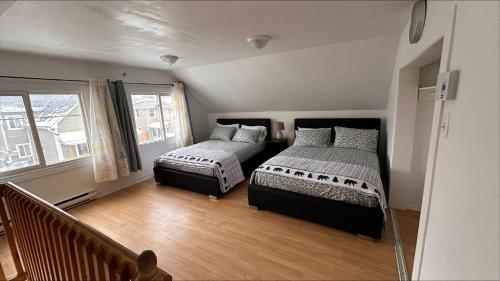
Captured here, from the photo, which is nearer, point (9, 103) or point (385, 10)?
point (385, 10)

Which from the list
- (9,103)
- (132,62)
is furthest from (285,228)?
(9,103)

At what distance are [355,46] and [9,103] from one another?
14.5 feet

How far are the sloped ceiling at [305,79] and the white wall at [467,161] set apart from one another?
1.69 m

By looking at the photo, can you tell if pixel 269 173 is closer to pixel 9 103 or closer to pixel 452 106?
pixel 452 106

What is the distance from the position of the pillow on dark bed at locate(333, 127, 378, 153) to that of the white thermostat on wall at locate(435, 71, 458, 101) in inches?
99.3

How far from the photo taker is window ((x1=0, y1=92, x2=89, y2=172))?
257cm

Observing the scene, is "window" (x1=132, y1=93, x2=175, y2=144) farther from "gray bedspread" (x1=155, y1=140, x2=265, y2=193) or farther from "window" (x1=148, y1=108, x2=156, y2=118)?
"gray bedspread" (x1=155, y1=140, x2=265, y2=193)

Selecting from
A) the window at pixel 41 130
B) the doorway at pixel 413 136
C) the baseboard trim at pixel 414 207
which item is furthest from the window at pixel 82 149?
the baseboard trim at pixel 414 207

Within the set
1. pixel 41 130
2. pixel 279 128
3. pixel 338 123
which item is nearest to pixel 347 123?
pixel 338 123

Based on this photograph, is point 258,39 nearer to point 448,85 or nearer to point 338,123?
point 448,85

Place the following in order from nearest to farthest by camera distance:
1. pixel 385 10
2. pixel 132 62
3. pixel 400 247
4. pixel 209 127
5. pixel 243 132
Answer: pixel 385 10 < pixel 400 247 < pixel 132 62 < pixel 243 132 < pixel 209 127

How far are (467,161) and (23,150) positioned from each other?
426 centimetres

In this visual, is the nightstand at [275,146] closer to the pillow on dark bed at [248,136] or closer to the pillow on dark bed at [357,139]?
the pillow on dark bed at [248,136]

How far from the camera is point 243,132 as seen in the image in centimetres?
438
